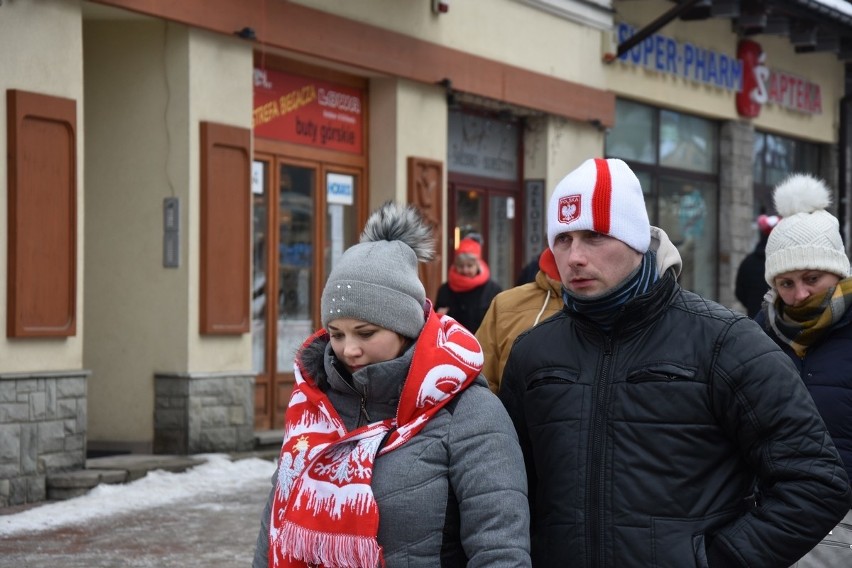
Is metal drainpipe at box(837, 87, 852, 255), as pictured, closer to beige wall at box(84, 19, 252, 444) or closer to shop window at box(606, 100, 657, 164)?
shop window at box(606, 100, 657, 164)

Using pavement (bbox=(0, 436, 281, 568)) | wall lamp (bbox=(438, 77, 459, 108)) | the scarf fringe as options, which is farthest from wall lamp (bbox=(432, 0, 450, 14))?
the scarf fringe

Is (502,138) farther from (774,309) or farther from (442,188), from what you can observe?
(774,309)

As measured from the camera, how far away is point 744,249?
21.1m

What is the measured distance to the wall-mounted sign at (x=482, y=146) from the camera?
1596cm

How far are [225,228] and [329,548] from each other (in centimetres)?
904

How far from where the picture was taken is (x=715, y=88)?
66.3ft

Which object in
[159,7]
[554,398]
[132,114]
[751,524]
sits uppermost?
[159,7]

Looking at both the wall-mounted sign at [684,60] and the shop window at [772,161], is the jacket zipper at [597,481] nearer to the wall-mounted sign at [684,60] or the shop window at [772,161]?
the wall-mounted sign at [684,60]

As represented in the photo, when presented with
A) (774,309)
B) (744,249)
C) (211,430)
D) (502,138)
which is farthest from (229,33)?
(744,249)

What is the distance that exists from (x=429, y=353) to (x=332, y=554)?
47 centimetres

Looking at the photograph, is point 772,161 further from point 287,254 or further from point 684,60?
point 287,254

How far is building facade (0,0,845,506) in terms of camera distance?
1023cm

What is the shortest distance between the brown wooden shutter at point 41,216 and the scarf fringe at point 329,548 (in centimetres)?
711

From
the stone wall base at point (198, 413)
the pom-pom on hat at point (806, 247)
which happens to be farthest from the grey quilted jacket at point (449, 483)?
the stone wall base at point (198, 413)
